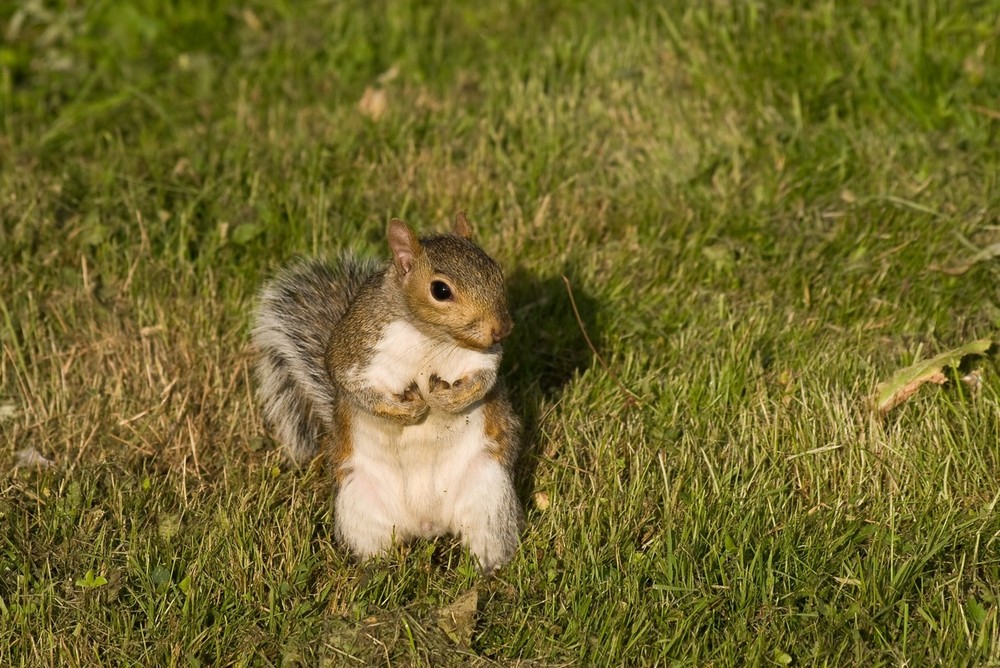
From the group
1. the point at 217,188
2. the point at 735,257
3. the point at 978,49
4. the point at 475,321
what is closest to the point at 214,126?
the point at 217,188

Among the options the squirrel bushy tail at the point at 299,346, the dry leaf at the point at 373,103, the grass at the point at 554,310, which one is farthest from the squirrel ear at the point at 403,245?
the dry leaf at the point at 373,103

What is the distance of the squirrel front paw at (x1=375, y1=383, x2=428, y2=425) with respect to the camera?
2822 millimetres

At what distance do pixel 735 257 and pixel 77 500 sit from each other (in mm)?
2006

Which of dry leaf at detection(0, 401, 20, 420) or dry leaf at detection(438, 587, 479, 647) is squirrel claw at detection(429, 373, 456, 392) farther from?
dry leaf at detection(0, 401, 20, 420)

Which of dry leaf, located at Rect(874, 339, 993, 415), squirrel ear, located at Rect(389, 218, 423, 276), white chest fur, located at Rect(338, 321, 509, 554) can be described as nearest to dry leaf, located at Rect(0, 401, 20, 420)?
white chest fur, located at Rect(338, 321, 509, 554)

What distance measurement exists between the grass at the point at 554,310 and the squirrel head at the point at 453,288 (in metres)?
0.54

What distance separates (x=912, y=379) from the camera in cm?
330

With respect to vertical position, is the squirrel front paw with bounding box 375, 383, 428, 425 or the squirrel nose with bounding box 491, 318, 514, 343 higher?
the squirrel nose with bounding box 491, 318, 514, 343

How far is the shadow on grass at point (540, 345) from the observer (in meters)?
3.43

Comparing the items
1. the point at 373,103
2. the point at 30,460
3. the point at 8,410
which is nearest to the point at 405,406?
the point at 30,460

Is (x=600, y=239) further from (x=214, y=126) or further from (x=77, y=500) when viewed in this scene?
(x=77, y=500)

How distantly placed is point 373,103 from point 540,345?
1.46 m

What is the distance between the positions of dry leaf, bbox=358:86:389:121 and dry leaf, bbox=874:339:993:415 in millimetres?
2120

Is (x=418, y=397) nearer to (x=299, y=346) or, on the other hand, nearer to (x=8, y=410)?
(x=299, y=346)
